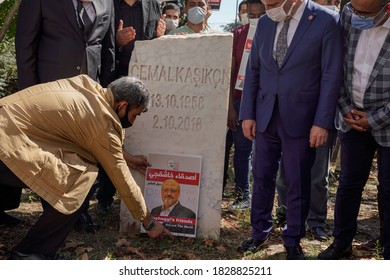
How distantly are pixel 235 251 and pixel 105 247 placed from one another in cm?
101

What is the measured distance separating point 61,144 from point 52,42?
44.3 inches

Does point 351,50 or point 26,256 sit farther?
point 351,50

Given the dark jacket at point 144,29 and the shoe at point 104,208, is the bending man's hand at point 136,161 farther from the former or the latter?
the dark jacket at point 144,29

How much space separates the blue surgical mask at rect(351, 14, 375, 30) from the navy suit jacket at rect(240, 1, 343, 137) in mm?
109

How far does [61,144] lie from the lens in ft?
12.1

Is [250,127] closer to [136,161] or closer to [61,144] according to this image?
[136,161]

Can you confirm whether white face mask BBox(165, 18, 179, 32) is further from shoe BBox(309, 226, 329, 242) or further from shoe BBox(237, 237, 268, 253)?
shoe BBox(237, 237, 268, 253)

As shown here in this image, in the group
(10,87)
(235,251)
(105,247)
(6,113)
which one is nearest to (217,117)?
(235,251)

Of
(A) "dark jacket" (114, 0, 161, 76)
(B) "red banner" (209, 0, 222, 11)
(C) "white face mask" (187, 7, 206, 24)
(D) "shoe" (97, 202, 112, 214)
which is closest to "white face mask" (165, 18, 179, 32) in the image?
(C) "white face mask" (187, 7, 206, 24)

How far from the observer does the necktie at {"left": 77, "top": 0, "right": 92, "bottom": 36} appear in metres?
4.43

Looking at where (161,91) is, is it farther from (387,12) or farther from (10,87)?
(10,87)

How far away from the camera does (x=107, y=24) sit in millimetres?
4668

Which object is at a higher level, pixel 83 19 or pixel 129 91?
pixel 83 19

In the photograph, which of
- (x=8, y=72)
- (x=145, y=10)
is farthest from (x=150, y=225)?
(x=8, y=72)
